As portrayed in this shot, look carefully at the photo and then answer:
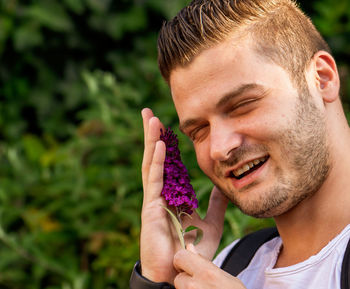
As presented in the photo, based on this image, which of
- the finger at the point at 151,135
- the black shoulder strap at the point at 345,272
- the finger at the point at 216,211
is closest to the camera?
the black shoulder strap at the point at 345,272

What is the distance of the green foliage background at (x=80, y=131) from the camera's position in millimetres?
3486

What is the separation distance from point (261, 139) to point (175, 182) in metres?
0.38

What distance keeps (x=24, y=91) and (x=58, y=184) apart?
130 centimetres

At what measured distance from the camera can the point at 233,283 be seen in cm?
170

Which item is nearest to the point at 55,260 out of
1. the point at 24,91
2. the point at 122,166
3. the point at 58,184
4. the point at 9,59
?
the point at 58,184

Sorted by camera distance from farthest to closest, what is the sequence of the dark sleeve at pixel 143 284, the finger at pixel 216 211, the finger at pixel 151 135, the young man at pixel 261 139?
the finger at pixel 216 211
the finger at pixel 151 135
the dark sleeve at pixel 143 284
the young man at pixel 261 139

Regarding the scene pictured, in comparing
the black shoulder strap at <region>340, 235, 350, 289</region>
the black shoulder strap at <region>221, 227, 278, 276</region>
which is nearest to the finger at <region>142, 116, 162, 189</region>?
the black shoulder strap at <region>221, 227, 278, 276</region>

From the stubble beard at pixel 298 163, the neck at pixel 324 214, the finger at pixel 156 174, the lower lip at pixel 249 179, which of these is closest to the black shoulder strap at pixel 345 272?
the neck at pixel 324 214

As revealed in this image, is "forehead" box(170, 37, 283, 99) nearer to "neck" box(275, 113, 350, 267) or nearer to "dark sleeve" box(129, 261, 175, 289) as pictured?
"neck" box(275, 113, 350, 267)

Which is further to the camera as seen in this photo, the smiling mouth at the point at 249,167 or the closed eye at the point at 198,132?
Result: the closed eye at the point at 198,132

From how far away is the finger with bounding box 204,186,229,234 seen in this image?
2328mm

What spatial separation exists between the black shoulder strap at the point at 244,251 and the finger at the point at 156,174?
0.47 meters

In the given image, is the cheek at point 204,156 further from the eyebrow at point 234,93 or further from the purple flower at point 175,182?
the eyebrow at point 234,93

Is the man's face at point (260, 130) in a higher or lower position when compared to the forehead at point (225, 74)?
lower
